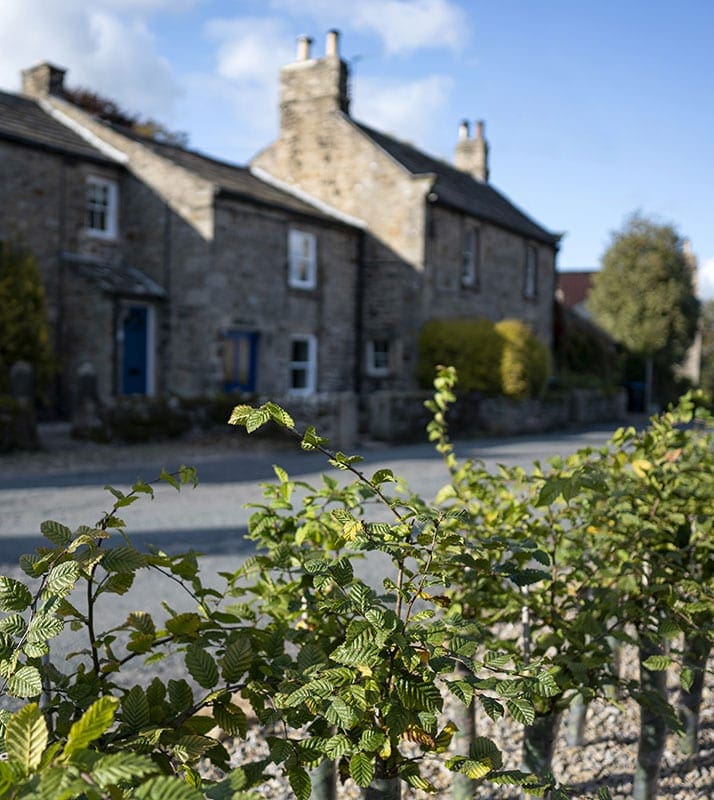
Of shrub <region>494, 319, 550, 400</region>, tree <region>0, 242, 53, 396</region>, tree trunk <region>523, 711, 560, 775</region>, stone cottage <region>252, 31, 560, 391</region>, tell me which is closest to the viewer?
tree trunk <region>523, 711, 560, 775</region>

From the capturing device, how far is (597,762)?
3734 millimetres

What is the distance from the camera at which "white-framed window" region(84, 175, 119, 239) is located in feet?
67.8

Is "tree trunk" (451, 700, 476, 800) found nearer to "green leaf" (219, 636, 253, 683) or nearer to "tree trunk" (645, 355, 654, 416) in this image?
"green leaf" (219, 636, 253, 683)

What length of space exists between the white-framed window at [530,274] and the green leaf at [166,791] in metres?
30.5

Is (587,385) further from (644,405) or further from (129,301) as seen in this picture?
(129,301)

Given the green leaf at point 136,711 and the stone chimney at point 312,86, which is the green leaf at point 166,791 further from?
the stone chimney at point 312,86

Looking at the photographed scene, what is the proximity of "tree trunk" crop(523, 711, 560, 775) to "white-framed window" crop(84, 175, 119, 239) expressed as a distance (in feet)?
65.7

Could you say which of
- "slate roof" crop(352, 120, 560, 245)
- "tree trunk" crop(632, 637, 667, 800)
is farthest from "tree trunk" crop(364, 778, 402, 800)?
"slate roof" crop(352, 120, 560, 245)

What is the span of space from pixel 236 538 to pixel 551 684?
6.31 m

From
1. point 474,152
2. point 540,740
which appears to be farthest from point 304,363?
point 540,740

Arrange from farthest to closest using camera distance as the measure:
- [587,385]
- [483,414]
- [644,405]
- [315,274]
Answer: [644,405], [587,385], [315,274], [483,414]

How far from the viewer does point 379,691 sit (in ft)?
5.90

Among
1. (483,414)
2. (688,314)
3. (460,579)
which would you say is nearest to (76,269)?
(483,414)

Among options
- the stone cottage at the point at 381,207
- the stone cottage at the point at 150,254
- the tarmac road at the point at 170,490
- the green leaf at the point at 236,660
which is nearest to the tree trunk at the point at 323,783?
the green leaf at the point at 236,660
